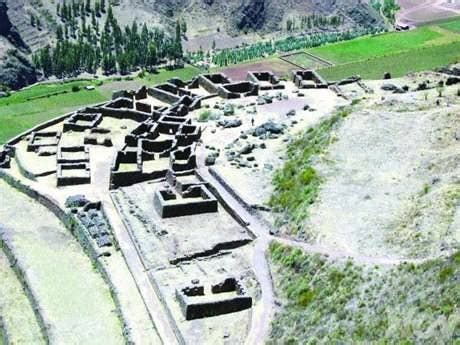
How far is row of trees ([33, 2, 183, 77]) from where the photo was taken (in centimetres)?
12769

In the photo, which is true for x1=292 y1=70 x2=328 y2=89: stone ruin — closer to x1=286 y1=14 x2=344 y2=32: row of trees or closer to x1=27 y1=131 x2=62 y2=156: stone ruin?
x1=27 y1=131 x2=62 y2=156: stone ruin

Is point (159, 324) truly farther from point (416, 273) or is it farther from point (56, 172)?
point (56, 172)

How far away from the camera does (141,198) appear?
6341 cm

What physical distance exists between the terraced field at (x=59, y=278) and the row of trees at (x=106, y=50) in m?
62.7

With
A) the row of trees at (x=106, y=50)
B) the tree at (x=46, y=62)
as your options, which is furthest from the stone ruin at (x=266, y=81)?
the tree at (x=46, y=62)

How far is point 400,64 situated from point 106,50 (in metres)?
47.8

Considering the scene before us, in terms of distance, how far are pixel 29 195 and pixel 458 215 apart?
36.5 metres

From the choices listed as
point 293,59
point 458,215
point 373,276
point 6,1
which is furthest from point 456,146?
→ point 6,1

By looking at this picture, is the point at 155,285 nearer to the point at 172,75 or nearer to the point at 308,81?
the point at 308,81

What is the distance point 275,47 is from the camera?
137250 millimetres

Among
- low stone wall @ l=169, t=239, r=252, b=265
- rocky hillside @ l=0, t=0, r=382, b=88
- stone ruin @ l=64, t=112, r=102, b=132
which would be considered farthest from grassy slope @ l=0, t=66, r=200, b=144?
low stone wall @ l=169, t=239, r=252, b=265

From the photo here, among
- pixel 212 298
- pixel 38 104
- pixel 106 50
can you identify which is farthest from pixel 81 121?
pixel 106 50

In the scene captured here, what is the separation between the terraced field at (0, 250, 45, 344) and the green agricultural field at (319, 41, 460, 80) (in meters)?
58.0

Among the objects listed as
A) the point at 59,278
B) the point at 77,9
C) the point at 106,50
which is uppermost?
the point at 59,278
